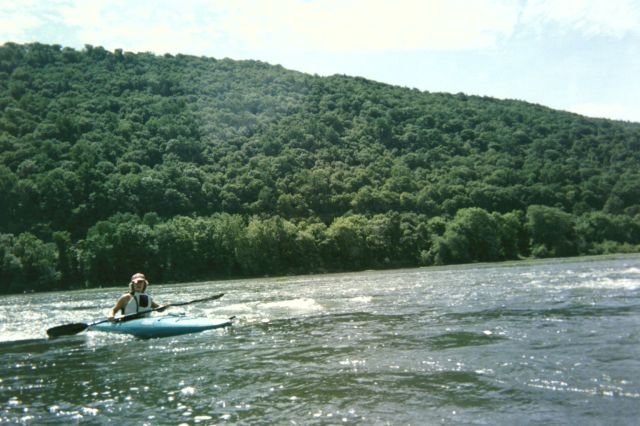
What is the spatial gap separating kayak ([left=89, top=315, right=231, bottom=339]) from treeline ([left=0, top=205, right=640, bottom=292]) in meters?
51.8

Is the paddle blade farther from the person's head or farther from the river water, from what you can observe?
the person's head

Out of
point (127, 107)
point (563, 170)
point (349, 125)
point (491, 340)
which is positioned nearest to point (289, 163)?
point (349, 125)

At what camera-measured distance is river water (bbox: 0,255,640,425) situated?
7.57 m

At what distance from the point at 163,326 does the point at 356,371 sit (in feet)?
27.4

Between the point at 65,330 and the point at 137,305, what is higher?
the point at 137,305

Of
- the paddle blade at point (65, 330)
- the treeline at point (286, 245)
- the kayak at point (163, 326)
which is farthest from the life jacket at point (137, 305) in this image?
the treeline at point (286, 245)

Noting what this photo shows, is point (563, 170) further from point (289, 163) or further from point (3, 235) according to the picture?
point (3, 235)

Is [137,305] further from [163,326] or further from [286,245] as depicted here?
[286,245]

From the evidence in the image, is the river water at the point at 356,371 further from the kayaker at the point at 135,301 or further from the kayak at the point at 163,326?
the kayaker at the point at 135,301

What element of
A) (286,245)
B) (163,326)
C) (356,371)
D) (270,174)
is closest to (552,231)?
(286,245)

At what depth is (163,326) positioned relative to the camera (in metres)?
16.5

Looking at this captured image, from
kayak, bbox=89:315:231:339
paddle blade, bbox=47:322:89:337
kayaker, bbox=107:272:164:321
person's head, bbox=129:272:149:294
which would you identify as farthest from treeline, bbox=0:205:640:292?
kayak, bbox=89:315:231:339

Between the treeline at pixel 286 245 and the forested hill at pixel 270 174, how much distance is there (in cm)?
21

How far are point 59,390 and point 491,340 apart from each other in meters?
8.64
